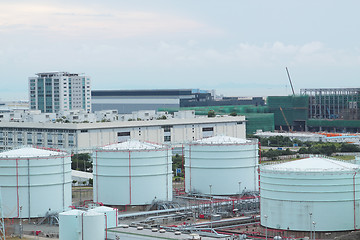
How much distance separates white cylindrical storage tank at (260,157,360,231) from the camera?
148ft

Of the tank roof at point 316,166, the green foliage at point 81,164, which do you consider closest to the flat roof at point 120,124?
the green foliage at point 81,164

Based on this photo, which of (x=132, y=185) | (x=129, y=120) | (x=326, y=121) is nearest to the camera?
(x=132, y=185)

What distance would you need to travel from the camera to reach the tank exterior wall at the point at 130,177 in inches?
2271

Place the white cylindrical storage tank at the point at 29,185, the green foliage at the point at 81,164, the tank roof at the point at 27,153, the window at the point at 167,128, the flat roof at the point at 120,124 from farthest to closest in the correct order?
the window at the point at 167,128
the flat roof at the point at 120,124
the green foliage at the point at 81,164
the tank roof at the point at 27,153
the white cylindrical storage tank at the point at 29,185

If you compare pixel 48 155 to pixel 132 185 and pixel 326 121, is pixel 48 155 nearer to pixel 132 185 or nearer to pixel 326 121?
pixel 132 185

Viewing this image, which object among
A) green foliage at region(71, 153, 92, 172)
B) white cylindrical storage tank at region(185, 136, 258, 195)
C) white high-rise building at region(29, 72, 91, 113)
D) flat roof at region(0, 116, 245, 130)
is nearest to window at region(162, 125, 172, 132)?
flat roof at region(0, 116, 245, 130)

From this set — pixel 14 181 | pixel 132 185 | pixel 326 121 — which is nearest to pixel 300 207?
pixel 132 185

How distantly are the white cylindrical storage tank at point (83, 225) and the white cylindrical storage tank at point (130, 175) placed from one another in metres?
16.7

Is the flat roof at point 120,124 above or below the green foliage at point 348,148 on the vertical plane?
above

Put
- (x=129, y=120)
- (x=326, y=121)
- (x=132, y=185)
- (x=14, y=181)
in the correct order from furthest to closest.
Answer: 1. (x=326, y=121)
2. (x=129, y=120)
3. (x=132, y=185)
4. (x=14, y=181)

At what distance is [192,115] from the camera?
117812 mm

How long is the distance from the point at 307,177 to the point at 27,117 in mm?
72840

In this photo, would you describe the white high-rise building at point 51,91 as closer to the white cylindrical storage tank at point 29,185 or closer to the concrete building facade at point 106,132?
the concrete building facade at point 106,132

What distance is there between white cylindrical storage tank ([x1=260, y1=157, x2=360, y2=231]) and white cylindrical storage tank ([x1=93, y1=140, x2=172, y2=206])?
14.5m
